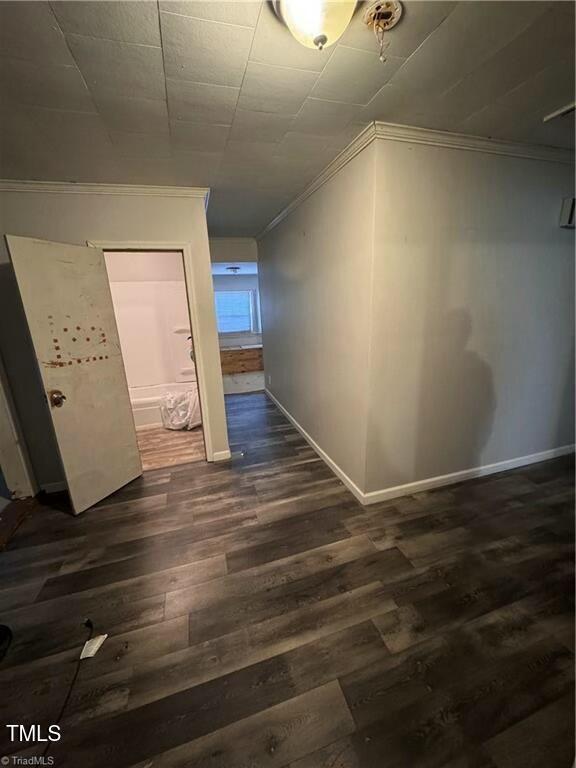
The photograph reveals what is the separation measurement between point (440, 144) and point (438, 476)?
2.34 meters

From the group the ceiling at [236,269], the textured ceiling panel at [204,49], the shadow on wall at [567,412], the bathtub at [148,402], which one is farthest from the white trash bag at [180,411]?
the shadow on wall at [567,412]

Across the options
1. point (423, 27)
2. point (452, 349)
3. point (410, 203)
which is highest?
point (423, 27)

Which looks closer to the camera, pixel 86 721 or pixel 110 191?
pixel 86 721

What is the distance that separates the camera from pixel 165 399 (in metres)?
3.92

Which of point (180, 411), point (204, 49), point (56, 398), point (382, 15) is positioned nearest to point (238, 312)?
point (180, 411)

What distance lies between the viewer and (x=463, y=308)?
210 centimetres

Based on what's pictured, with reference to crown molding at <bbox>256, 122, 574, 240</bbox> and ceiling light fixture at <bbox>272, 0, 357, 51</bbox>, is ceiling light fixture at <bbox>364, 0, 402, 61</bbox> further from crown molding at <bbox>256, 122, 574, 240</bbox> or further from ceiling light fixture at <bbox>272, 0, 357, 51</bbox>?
crown molding at <bbox>256, 122, 574, 240</bbox>

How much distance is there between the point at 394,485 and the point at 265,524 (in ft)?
3.42

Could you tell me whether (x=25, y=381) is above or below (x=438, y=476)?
above

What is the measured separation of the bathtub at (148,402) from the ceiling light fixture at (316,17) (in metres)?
3.78

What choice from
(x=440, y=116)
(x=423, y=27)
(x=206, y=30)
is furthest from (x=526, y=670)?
(x=206, y=30)

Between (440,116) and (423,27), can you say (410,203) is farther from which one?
(423,27)

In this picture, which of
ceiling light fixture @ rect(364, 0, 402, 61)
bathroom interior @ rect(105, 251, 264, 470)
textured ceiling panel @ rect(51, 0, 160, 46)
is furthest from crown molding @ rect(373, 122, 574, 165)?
bathroom interior @ rect(105, 251, 264, 470)

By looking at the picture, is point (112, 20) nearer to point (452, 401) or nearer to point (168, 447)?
point (452, 401)
